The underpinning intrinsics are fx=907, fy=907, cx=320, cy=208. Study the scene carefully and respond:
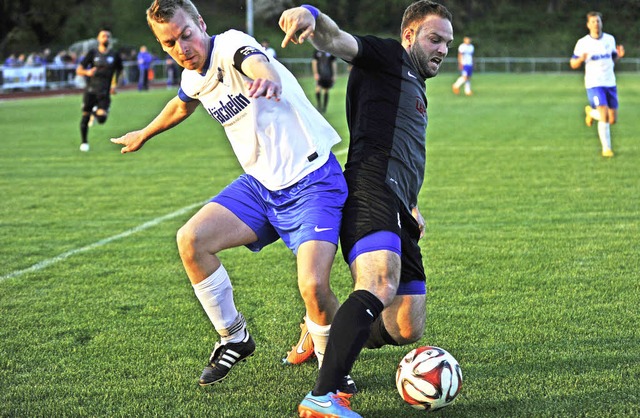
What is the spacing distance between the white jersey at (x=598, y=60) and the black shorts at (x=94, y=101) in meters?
8.42

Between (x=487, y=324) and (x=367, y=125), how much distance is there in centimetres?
162

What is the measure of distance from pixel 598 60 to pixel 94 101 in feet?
29.2

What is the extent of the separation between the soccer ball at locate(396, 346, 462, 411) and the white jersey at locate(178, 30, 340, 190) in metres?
1.04

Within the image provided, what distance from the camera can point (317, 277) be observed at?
404cm

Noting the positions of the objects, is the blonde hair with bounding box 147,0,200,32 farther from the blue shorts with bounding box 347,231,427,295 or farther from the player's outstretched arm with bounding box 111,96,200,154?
the blue shorts with bounding box 347,231,427,295

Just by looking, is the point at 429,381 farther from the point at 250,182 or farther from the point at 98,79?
the point at 98,79

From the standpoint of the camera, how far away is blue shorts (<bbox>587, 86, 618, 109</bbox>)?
1381 cm

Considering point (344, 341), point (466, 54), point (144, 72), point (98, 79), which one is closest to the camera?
point (344, 341)

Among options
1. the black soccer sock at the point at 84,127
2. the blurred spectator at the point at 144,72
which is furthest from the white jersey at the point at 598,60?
the blurred spectator at the point at 144,72

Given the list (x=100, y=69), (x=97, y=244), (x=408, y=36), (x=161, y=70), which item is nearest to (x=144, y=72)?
(x=161, y=70)

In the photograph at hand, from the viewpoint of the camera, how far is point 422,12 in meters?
4.39

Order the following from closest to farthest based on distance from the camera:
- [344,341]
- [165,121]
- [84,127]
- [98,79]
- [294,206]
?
[344,341] < [294,206] < [165,121] < [84,127] < [98,79]

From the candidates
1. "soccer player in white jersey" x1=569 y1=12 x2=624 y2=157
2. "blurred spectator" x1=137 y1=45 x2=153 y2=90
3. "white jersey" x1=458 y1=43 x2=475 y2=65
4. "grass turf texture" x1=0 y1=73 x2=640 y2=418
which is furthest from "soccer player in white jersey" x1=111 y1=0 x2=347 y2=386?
"blurred spectator" x1=137 y1=45 x2=153 y2=90

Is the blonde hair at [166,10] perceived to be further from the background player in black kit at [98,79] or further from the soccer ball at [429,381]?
the background player in black kit at [98,79]
